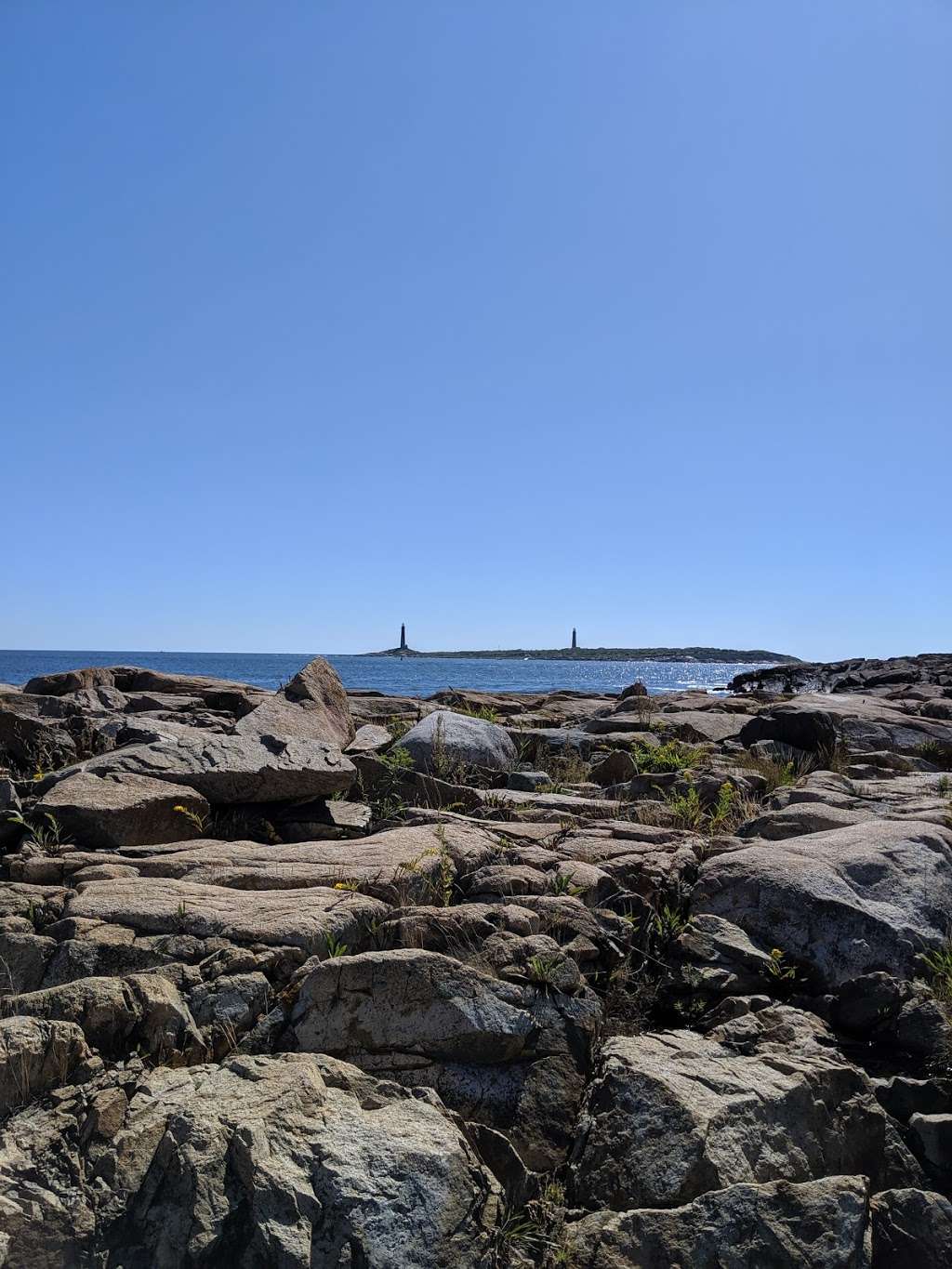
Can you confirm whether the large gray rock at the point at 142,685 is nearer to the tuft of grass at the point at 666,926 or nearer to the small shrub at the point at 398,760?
the small shrub at the point at 398,760

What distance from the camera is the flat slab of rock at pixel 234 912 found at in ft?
13.1

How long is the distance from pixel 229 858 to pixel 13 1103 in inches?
75.4

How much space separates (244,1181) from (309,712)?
5.11 m

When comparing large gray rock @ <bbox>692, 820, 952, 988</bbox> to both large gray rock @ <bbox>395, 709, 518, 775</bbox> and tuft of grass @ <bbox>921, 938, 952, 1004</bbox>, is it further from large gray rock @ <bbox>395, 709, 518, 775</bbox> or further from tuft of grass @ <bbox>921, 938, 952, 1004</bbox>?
large gray rock @ <bbox>395, 709, 518, 775</bbox>

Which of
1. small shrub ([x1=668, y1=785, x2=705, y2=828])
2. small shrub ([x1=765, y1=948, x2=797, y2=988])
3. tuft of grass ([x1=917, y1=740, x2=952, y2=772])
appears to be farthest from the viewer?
tuft of grass ([x1=917, y1=740, x2=952, y2=772])

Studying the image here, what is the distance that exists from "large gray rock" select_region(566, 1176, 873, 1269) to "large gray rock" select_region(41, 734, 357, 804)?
3553 mm

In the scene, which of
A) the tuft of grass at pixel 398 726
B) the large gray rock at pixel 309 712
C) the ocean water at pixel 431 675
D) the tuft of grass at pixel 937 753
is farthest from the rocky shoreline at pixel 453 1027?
the ocean water at pixel 431 675

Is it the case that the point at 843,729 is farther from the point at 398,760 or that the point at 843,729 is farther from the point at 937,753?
the point at 398,760

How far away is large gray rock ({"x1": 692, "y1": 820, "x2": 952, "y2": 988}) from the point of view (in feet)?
14.1

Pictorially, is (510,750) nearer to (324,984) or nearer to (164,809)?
(164,809)

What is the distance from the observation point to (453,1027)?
140 inches

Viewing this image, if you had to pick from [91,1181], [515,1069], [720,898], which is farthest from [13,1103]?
[720,898]

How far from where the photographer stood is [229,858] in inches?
198

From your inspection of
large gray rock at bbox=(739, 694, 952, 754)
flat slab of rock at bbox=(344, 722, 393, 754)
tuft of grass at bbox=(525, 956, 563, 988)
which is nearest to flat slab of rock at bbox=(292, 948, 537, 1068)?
tuft of grass at bbox=(525, 956, 563, 988)
